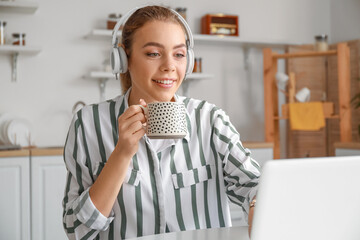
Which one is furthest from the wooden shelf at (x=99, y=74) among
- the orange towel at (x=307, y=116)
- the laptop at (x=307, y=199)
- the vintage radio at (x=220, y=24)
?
the laptop at (x=307, y=199)

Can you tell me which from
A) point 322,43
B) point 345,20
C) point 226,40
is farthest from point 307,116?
point 345,20

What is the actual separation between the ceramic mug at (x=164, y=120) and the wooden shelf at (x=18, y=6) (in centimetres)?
239

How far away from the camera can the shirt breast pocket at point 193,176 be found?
1.28 metres

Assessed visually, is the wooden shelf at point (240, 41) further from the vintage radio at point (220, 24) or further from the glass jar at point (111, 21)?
the glass jar at point (111, 21)

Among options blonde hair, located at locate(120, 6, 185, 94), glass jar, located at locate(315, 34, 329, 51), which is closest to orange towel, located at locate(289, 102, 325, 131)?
glass jar, located at locate(315, 34, 329, 51)

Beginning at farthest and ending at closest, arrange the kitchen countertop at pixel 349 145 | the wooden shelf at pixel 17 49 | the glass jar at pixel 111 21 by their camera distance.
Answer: the glass jar at pixel 111 21
the kitchen countertop at pixel 349 145
the wooden shelf at pixel 17 49

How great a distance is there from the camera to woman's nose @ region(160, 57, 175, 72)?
1.22 m

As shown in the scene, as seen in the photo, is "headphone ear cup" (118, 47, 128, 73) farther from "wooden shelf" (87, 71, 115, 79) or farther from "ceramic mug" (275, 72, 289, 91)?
"ceramic mug" (275, 72, 289, 91)

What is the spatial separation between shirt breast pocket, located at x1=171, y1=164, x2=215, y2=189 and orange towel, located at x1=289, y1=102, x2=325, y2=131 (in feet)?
7.44

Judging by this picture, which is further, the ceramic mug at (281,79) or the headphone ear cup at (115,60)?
the ceramic mug at (281,79)

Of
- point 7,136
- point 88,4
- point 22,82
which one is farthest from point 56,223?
point 88,4

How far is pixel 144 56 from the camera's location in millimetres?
1246

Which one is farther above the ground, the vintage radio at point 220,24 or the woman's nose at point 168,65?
the vintage radio at point 220,24

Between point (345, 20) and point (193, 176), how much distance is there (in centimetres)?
316
